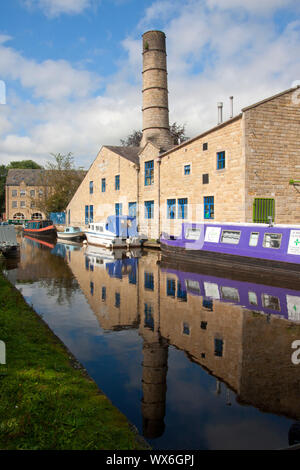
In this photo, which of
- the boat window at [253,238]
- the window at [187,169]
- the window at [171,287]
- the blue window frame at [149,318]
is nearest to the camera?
the blue window frame at [149,318]

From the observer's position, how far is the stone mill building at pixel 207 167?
749 inches

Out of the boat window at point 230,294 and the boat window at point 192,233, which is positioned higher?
the boat window at point 192,233

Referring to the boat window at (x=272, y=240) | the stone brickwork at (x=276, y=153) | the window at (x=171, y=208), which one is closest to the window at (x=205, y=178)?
the stone brickwork at (x=276, y=153)

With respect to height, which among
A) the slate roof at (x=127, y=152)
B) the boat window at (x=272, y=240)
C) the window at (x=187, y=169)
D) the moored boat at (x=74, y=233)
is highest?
the slate roof at (x=127, y=152)

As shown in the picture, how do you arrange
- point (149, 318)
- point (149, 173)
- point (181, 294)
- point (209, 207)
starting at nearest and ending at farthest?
point (149, 318) < point (181, 294) < point (209, 207) < point (149, 173)

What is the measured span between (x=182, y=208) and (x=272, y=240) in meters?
10.7

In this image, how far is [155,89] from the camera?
28750mm

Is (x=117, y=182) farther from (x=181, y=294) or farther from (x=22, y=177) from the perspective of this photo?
(x=22, y=177)

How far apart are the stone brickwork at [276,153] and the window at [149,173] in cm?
1043

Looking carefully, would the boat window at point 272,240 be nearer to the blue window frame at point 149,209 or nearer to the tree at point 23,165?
the blue window frame at point 149,209

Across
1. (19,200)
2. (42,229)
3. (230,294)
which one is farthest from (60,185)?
(230,294)

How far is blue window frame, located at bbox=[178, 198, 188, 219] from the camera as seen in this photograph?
949 inches

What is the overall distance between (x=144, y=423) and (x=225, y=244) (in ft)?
41.0
